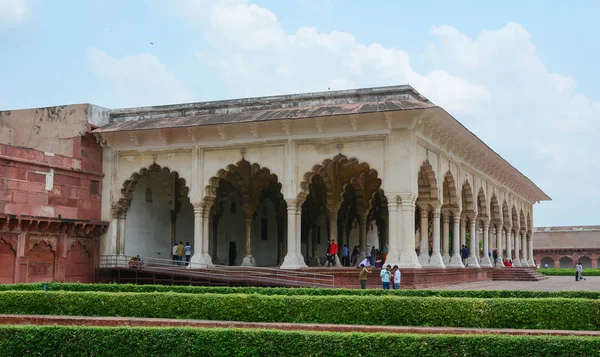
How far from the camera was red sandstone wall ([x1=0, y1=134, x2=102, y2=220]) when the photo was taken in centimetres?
2138

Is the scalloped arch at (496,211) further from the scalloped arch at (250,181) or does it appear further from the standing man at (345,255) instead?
the scalloped arch at (250,181)

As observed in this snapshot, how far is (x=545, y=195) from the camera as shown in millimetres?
45500

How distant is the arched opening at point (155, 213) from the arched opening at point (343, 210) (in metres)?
4.87

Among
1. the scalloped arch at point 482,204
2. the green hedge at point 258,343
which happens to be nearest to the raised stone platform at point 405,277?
the scalloped arch at point 482,204

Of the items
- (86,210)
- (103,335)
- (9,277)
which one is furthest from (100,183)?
(103,335)

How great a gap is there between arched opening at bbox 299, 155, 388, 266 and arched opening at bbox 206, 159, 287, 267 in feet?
4.91

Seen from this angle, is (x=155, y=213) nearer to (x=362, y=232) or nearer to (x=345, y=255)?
(x=345, y=255)

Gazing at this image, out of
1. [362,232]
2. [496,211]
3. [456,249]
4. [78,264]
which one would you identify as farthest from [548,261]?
[78,264]

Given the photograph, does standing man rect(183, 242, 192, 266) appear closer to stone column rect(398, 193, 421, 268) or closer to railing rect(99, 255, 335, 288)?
railing rect(99, 255, 335, 288)

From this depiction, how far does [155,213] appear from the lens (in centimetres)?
2731

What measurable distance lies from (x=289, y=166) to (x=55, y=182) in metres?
7.24

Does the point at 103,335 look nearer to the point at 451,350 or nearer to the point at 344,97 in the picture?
the point at 451,350

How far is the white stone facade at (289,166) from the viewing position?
2136cm

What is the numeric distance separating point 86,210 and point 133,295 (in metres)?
10.9
